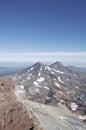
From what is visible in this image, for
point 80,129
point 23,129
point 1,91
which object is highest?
point 1,91

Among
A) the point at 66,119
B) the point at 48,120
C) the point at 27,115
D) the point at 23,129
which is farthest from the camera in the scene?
the point at 66,119

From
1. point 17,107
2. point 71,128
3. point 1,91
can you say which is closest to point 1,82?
point 1,91

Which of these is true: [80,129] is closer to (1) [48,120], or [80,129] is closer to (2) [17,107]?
(1) [48,120]

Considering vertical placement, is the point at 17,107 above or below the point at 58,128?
above

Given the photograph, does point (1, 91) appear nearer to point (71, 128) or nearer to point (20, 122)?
point (20, 122)

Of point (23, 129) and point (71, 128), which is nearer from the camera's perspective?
point (23, 129)

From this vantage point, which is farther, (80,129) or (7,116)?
(80,129)

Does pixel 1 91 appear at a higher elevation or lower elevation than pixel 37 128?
higher

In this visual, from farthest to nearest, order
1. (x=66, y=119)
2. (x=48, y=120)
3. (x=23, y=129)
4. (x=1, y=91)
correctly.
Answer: (x=66, y=119) → (x=48, y=120) → (x=1, y=91) → (x=23, y=129)

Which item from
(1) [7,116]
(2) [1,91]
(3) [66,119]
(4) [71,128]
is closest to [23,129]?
(1) [7,116]
